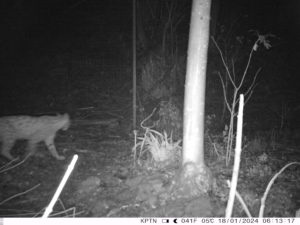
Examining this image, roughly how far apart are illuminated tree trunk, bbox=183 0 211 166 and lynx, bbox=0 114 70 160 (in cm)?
261

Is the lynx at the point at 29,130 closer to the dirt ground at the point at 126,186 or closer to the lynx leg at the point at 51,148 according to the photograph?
the lynx leg at the point at 51,148

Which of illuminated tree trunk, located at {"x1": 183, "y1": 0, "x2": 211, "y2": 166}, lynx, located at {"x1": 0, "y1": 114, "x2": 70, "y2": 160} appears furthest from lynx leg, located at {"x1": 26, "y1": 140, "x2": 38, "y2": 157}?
illuminated tree trunk, located at {"x1": 183, "y1": 0, "x2": 211, "y2": 166}

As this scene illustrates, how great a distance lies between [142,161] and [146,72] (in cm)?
527

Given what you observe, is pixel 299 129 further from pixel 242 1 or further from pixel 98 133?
pixel 242 1

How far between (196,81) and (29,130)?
10.4ft

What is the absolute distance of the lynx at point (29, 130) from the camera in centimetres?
482

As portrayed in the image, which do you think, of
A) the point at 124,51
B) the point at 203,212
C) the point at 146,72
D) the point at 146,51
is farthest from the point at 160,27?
the point at 203,212

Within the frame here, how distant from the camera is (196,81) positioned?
3.73 meters

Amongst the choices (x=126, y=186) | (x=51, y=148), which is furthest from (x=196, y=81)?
(x=51, y=148)

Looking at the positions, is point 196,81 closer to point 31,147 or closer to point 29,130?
point 29,130

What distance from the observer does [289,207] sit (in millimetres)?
3666

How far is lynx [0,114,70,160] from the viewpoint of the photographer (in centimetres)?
482

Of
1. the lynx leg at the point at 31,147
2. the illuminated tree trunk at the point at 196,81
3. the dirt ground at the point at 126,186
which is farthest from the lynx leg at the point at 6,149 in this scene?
the illuminated tree trunk at the point at 196,81

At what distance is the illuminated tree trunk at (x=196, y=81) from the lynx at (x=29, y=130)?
2.61 m
